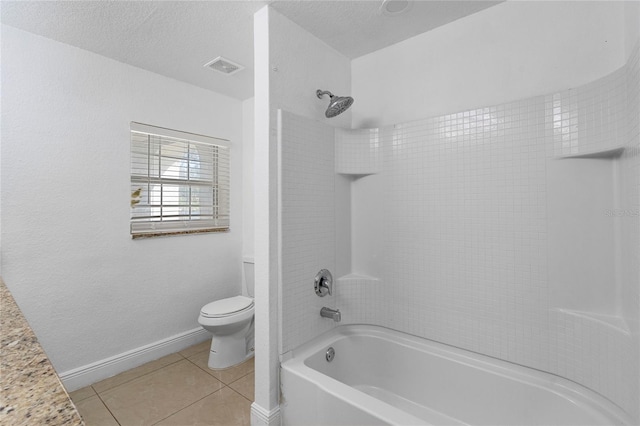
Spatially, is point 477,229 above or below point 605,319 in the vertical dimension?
above

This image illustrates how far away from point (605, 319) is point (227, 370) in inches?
89.7

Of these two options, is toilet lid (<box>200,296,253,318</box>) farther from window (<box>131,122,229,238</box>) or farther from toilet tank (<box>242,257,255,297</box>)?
window (<box>131,122,229,238</box>)

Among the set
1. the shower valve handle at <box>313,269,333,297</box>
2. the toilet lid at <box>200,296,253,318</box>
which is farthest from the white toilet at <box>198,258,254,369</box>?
the shower valve handle at <box>313,269,333,297</box>

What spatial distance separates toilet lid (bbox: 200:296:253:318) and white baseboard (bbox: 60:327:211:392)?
1.61 ft

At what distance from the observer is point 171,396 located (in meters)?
1.96

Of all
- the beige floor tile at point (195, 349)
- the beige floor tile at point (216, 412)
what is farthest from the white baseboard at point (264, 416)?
the beige floor tile at point (195, 349)

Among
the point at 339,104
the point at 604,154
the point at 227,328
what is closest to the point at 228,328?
the point at 227,328

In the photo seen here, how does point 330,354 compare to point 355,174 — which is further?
point 355,174

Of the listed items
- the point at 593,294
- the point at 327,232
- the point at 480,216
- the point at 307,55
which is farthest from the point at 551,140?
the point at 307,55

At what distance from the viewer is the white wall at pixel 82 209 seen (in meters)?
1.84

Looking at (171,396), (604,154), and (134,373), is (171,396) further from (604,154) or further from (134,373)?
(604,154)

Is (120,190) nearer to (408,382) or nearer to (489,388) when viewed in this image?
(408,382)

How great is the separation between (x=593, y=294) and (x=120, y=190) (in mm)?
2930

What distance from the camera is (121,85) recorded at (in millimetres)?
2254
